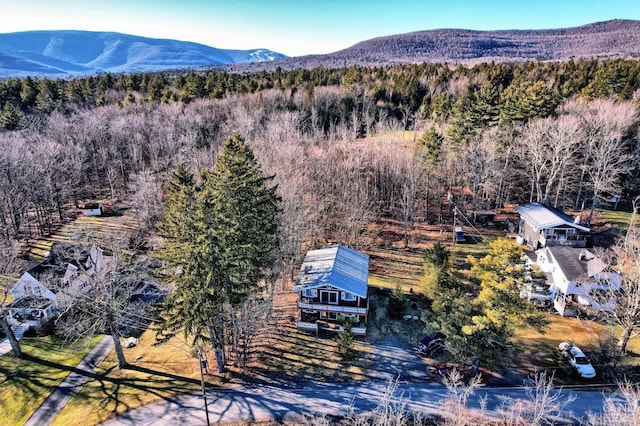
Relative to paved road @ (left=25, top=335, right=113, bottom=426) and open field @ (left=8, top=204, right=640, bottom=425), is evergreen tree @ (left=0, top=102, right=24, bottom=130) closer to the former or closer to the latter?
open field @ (left=8, top=204, right=640, bottom=425)

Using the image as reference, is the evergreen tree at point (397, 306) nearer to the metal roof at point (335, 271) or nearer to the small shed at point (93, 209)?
the metal roof at point (335, 271)

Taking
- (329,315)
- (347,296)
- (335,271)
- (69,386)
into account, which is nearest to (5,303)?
(69,386)

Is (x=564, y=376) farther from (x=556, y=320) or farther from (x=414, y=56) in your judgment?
(x=414, y=56)

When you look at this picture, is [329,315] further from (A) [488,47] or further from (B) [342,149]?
(A) [488,47]

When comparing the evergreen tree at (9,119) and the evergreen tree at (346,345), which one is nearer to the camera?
the evergreen tree at (346,345)

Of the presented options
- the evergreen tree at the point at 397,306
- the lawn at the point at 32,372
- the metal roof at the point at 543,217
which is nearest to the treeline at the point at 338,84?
the metal roof at the point at 543,217

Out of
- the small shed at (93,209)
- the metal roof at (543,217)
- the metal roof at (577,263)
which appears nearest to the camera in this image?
the metal roof at (577,263)

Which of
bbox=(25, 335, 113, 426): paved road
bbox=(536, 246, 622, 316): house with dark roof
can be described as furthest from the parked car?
bbox=(25, 335, 113, 426): paved road
